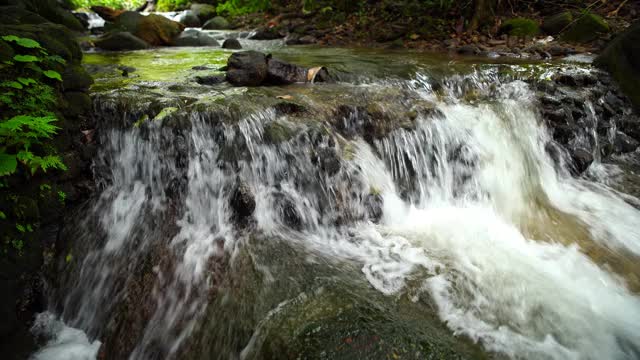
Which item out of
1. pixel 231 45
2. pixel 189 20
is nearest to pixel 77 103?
pixel 231 45

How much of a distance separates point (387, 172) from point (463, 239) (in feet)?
3.77

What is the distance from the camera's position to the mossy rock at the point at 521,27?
888 cm

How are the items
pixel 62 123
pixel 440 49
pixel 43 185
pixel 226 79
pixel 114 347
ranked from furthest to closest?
pixel 440 49, pixel 226 79, pixel 62 123, pixel 43 185, pixel 114 347

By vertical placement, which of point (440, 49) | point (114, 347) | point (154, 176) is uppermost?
point (440, 49)

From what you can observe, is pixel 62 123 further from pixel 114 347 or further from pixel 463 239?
pixel 463 239

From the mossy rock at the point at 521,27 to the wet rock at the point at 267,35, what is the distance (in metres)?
7.06

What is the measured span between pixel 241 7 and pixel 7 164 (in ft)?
54.3

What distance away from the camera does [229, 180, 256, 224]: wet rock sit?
3.15m

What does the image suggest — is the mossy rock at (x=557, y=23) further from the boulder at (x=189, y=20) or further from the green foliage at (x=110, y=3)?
the green foliage at (x=110, y=3)

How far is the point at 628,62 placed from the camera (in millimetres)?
6066

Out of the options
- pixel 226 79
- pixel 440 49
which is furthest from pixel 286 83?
pixel 440 49

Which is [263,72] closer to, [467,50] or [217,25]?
[467,50]

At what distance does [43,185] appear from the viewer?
10.2ft

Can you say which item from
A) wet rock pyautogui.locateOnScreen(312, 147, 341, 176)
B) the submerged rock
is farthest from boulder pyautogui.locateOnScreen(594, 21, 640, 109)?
wet rock pyautogui.locateOnScreen(312, 147, 341, 176)
